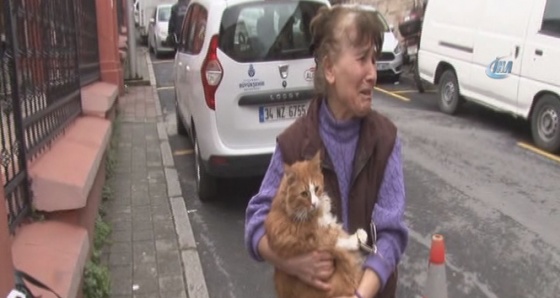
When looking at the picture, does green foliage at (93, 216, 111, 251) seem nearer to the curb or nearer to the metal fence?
the curb

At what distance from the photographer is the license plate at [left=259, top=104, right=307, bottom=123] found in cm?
558

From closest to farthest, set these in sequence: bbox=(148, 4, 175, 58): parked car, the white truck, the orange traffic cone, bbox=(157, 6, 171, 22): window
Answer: the orange traffic cone
bbox=(148, 4, 175, 58): parked car
bbox=(157, 6, 171, 22): window
the white truck

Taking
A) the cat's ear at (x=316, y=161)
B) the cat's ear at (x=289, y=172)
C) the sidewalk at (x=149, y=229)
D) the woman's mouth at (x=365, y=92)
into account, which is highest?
the woman's mouth at (x=365, y=92)

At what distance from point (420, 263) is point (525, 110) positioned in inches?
180

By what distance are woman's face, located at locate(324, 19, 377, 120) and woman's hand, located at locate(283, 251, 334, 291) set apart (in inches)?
18.8

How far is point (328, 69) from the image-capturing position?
1942 mm

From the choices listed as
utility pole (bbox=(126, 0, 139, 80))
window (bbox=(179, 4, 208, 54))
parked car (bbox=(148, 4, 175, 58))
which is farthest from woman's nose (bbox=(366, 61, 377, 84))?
parked car (bbox=(148, 4, 175, 58))

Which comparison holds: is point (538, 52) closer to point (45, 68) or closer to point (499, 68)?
point (499, 68)

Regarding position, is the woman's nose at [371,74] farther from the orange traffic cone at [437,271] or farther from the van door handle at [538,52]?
the van door handle at [538,52]

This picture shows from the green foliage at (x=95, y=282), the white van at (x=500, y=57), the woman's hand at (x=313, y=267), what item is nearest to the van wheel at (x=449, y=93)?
the white van at (x=500, y=57)

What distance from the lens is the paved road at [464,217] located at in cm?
450

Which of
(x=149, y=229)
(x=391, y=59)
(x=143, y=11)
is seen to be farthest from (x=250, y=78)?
(x=143, y=11)

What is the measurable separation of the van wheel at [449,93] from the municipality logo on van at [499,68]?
3.87 ft

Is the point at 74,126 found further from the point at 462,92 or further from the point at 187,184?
the point at 462,92
